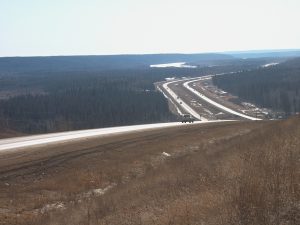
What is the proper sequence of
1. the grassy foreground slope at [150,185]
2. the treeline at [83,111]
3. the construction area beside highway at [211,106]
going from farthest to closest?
the treeline at [83,111]
the construction area beside highway at [211,106]
the grassy foreground slope at [150,185]

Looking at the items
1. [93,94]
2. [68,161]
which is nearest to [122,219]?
[68,161]

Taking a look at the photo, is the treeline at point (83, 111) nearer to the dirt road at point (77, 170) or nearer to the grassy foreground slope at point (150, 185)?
the dirt road at point (77, 170)

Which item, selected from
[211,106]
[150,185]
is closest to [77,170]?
[150,185]

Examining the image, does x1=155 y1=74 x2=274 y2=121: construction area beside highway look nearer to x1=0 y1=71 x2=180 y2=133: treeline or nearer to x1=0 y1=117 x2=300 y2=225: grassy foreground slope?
x1=0 y1=71 x2=180 y2=133: treeline

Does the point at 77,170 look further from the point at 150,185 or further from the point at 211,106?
the point at 211,106

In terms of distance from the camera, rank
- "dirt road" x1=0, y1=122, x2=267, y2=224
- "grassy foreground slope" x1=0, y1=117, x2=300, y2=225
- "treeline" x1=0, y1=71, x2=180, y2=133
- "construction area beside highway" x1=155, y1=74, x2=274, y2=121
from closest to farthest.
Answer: "grassy foreground slope" x1=0, y1=117, x2=300, y2=225
"dirt road" x1=0, y1=122, x2=267, y2=224
"construction area beside highway" x1=155, y1=74, x2=274, y2=121
"treeline" x1=0, y1=71, x2=180, y2=133

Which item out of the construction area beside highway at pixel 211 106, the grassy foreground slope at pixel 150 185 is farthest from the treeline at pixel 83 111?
the grassy foreground slope at pixel 150 185

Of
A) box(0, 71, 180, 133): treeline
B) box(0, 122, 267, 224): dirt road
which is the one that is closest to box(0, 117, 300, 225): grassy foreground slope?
box(0, 122, 267, 224): dirt road

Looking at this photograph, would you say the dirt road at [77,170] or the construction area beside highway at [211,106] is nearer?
the dirt road at [77,170]
